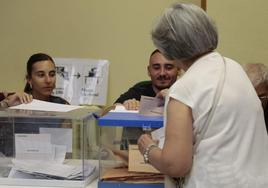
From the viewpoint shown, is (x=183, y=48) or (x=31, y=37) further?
(x=31, y=37)

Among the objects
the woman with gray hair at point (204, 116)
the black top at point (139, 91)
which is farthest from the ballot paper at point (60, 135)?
the black top at point (139, 91)

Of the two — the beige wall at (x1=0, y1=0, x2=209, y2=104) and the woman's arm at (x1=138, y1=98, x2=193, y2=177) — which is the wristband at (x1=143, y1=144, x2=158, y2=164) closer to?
the woman's arm at (x1=138, y1=98, x2=193, y2=177)

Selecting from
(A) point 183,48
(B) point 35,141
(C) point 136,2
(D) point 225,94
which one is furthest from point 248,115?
(C) point 136,2

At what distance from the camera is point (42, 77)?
2818mm

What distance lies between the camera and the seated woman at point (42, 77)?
2807 mm

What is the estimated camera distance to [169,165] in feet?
3.77

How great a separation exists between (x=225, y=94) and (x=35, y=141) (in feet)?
2.54

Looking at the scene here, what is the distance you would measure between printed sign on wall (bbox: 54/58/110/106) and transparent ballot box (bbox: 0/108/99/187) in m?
1.43

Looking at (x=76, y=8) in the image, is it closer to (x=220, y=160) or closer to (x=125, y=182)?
(x=125, y=182)

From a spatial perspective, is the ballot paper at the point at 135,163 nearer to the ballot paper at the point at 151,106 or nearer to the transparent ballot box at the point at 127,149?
the transparent ballot box at the point at 127,149

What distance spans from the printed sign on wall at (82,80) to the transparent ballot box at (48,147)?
1.43 metres

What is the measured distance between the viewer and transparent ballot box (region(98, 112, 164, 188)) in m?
1.43

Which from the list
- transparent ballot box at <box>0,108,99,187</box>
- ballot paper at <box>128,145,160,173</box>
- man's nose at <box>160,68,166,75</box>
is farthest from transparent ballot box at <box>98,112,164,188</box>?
man's nose at <box>160,68,166,75</box>

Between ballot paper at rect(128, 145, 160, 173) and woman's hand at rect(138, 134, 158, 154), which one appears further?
ballot paper at rect(128, 145, 160, 173)
